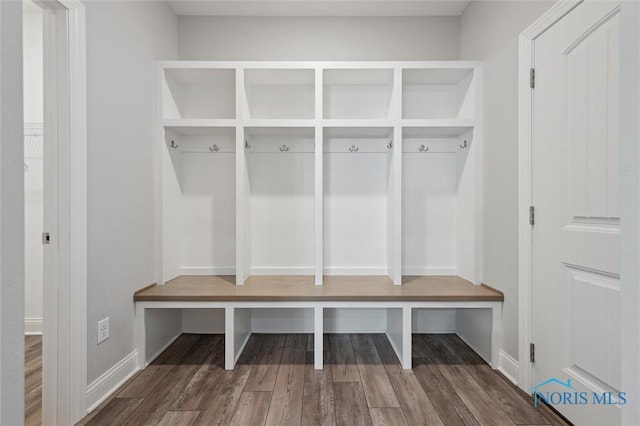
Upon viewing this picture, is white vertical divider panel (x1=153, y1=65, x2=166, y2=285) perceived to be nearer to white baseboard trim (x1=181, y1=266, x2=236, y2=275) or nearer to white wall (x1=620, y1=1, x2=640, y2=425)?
white baseboard trim (x1=181, y1=266, x2=236, y2=275)

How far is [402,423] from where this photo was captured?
5.50ft

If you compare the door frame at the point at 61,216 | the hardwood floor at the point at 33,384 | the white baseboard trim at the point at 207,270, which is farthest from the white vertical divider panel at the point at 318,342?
the hardwood floor at the point at 33,384

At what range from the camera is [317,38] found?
282 cm

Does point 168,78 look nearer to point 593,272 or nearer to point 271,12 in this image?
point 271,12

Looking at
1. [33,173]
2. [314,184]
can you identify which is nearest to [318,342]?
[314,184]

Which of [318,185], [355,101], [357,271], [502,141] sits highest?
[355,101]

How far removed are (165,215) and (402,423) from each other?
206 cm

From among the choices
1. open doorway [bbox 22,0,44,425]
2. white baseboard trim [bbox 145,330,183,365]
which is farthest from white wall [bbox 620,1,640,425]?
open doorway [bbox 22,0,44,425]

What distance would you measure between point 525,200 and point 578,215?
14.9 inches

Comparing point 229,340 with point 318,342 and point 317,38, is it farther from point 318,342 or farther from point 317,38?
point 317,38

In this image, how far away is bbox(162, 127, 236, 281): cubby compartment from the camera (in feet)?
9.29

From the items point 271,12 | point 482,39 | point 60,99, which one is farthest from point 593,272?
point 271,12

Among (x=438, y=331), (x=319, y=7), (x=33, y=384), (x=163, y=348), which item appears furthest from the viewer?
(x=438, y=331)

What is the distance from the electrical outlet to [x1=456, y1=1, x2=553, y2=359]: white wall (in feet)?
7.84
